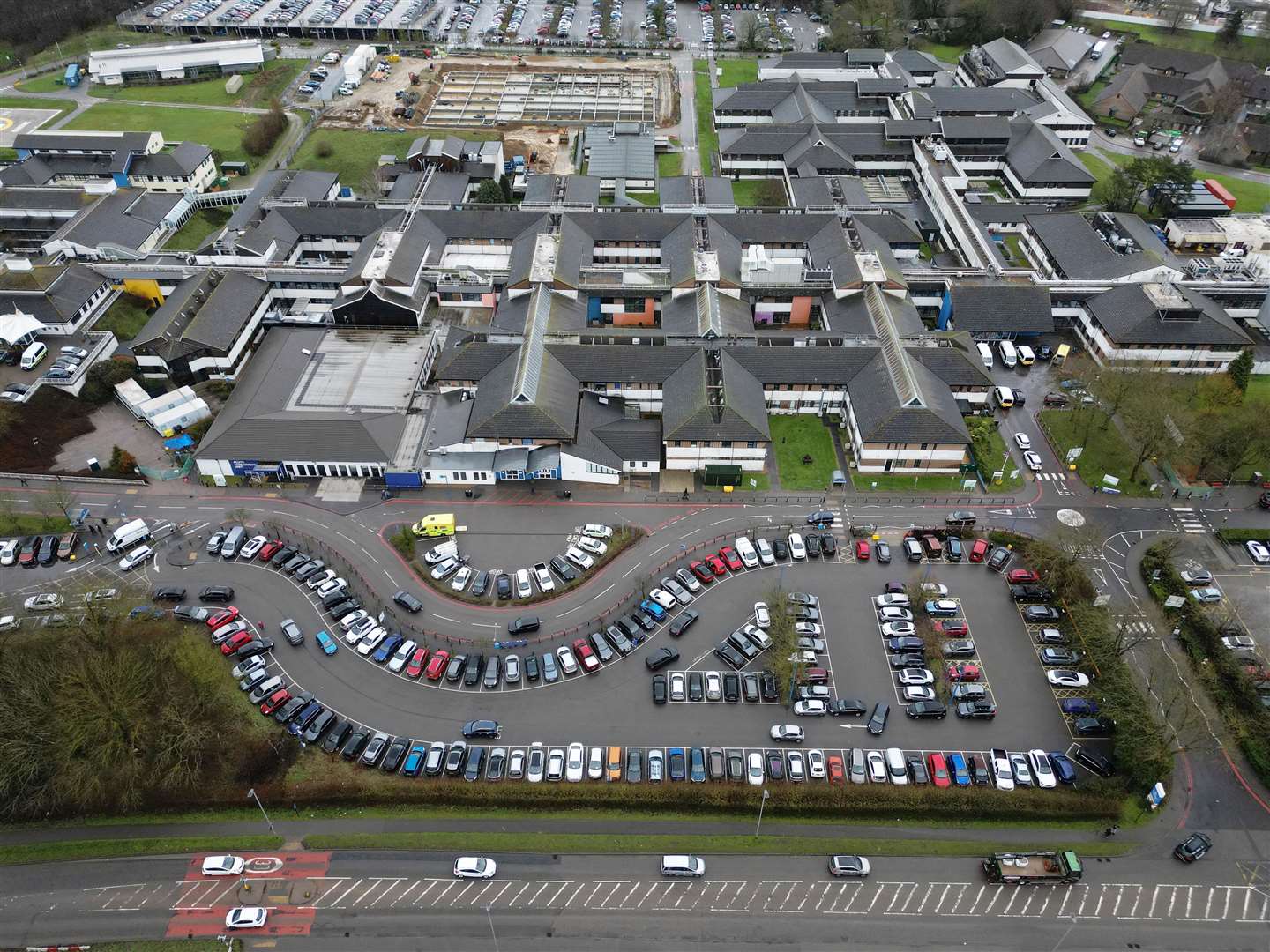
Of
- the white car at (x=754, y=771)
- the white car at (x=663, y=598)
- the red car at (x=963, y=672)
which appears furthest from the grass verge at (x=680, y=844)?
the white car at (x=663, y=598)

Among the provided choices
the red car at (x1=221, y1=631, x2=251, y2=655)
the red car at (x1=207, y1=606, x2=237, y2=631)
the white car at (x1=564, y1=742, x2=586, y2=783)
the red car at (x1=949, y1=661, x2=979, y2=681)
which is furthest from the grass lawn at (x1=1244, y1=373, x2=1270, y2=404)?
the red car at (x1=207, y1=606, x2=237, y2=631)

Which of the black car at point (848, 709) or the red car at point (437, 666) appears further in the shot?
the red car at point (437, 666)

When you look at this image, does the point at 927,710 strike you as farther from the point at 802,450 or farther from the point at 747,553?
the point at 802,450

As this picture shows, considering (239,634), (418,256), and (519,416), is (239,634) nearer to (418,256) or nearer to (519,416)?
(519,416)

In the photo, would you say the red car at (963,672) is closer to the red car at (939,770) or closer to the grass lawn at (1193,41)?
the red car at (939,770)

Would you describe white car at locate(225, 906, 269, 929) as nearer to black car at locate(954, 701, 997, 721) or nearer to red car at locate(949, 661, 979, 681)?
black car at locate(954, 701, 997, 721)

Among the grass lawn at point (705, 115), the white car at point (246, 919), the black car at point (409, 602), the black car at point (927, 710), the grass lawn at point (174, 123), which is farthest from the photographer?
the grass lawn at point (174, 123)
